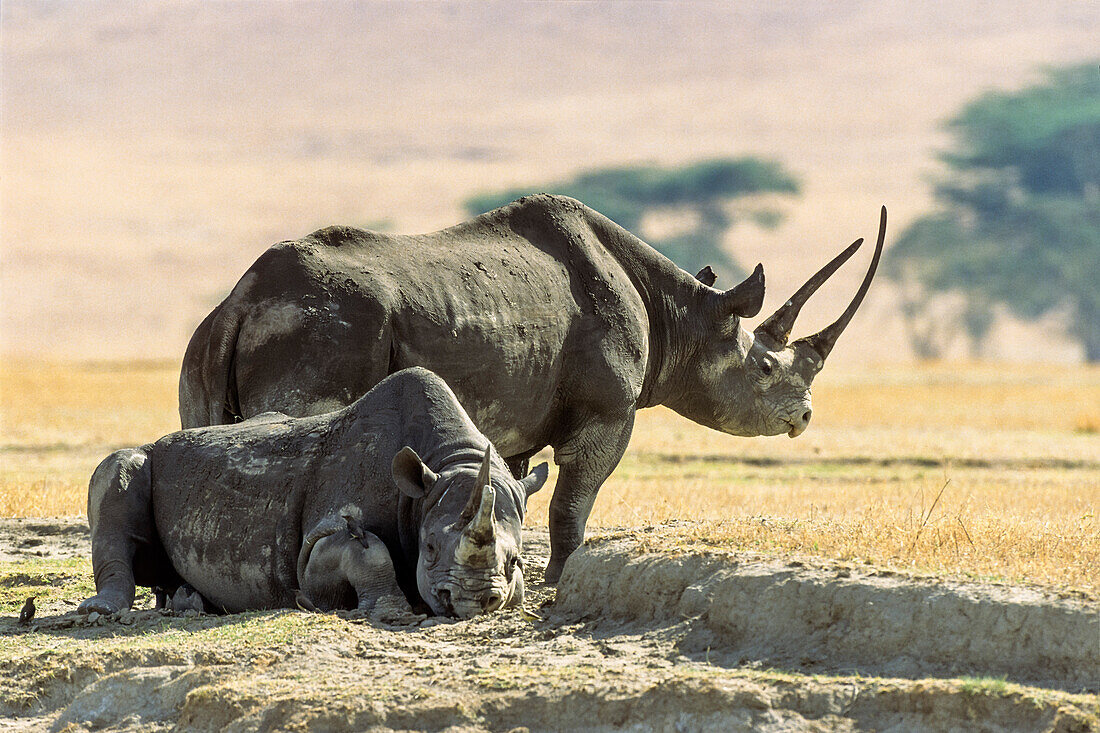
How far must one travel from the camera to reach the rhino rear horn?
38.8 feet

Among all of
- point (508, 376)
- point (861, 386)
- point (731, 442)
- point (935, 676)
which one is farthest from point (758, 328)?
point (861, 386)

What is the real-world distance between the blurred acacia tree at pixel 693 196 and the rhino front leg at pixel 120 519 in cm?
6661

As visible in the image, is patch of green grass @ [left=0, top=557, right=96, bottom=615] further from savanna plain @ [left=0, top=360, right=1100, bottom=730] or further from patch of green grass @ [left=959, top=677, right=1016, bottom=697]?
patch of green grass @ [left=959, top=677, right=1016, bottom=697]

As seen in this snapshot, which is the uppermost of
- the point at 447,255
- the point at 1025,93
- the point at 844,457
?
the point at 1025,93

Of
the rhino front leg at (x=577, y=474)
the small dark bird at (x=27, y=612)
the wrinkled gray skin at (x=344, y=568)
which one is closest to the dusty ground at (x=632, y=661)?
the small dark bird at (x=27, y=612)

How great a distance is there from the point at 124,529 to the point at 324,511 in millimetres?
1406

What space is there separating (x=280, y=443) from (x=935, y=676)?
4015mm

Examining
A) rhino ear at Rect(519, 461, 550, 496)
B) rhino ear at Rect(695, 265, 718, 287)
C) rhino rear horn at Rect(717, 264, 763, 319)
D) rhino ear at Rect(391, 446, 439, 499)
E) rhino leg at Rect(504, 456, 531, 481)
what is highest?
rhino ear at Rect(695, 265, 718, 287)

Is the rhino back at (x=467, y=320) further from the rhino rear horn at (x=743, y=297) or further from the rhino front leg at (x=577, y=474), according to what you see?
the rhino rear horn at (x=743, y=297)

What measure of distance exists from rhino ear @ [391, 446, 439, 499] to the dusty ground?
677 millimetres

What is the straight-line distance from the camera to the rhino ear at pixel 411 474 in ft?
25.7

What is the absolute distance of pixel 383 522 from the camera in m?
8.22

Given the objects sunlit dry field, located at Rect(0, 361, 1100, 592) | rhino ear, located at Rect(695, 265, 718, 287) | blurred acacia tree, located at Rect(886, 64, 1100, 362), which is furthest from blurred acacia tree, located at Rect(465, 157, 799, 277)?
rhino ear, located at Rect(695, 265, 718, 287)

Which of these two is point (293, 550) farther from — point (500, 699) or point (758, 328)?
point (758, 328)
